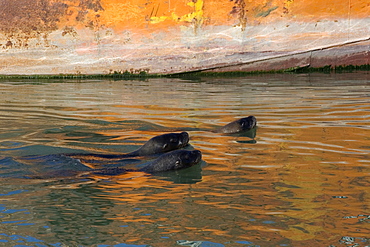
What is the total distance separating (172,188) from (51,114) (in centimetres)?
514

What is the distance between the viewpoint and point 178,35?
14922mm

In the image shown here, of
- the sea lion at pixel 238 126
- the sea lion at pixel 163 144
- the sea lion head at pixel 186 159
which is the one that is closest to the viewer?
the sea lion head at pixel 186 159

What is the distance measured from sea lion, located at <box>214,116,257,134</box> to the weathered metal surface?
7.06m

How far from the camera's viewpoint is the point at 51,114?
9.55m

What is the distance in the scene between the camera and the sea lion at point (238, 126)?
25.1ft

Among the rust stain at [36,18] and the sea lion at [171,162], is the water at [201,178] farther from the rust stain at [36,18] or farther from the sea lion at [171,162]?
the rust stain at [36,18]

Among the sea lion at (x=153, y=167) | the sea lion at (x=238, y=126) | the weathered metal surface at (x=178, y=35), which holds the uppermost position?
the weathered metal surface at (x=178, y=35)

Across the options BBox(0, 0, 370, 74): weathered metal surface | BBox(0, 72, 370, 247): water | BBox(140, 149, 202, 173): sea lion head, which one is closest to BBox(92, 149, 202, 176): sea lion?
BBox(140, 149, 202, 173): sea lion head

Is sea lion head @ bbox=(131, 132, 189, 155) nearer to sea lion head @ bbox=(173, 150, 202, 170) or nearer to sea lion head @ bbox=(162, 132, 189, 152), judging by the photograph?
sea lion head @ bbox=(162, 132, 189, 152)

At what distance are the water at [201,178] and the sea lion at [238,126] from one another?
7.6 inches

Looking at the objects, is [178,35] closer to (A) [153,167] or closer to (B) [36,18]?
(B) [36,18]

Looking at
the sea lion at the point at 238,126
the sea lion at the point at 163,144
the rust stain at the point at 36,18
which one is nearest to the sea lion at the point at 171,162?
the sea lion at the point at 163,144

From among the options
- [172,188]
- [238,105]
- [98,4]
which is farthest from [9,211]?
[98,4]

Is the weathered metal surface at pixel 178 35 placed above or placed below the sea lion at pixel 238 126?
above
